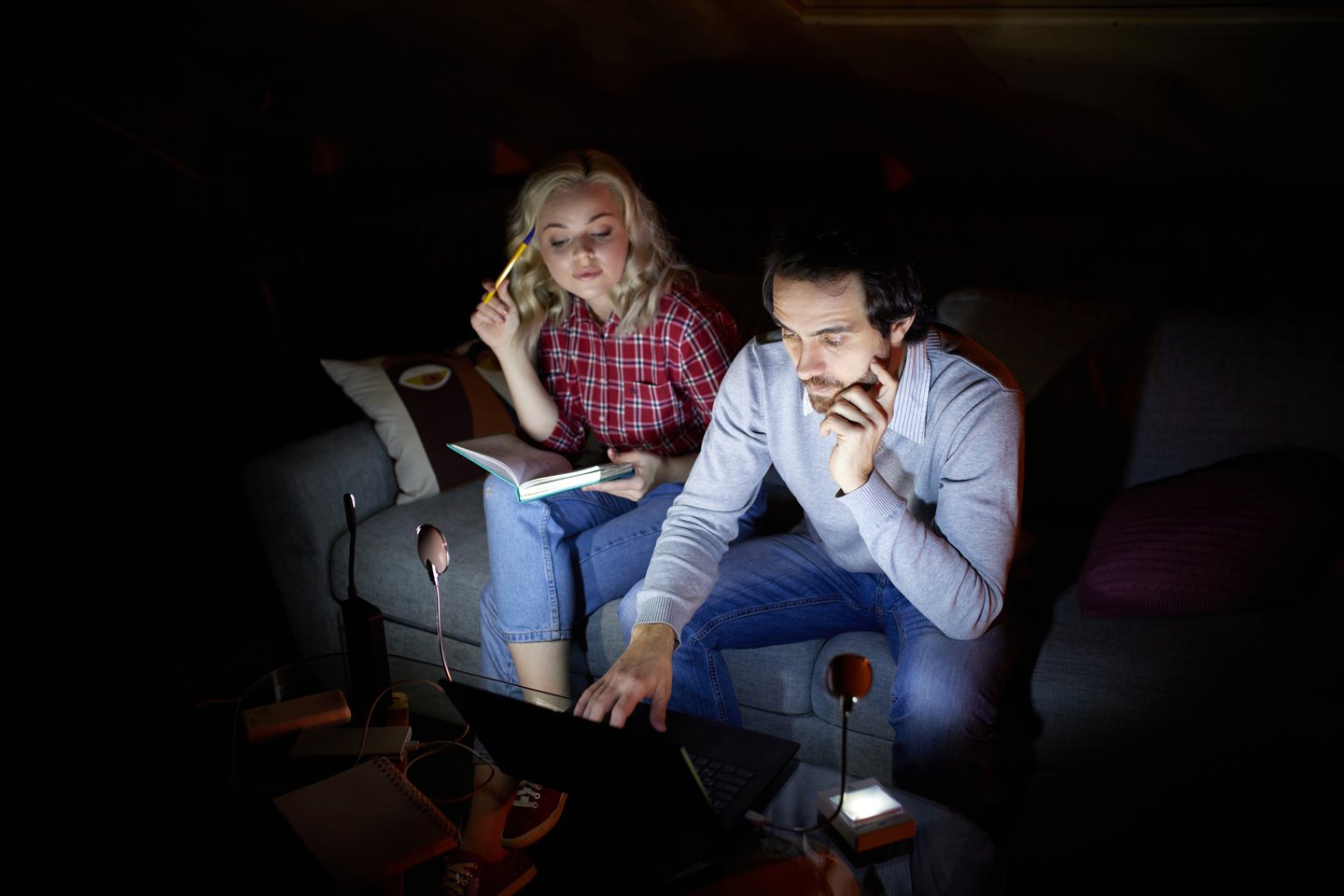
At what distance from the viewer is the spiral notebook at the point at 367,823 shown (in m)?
0.99

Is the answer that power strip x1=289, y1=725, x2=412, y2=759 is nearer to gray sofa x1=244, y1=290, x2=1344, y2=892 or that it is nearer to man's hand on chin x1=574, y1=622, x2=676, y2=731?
man's hand on chin x1=574, y1=622, x2=676, y2=731

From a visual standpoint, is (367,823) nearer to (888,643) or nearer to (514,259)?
(888,643)

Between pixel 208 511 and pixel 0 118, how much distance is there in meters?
1.17

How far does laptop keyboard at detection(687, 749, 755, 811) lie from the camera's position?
108 centimetres

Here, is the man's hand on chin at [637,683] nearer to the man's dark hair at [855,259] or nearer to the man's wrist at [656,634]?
the man's wrist at [656,634]

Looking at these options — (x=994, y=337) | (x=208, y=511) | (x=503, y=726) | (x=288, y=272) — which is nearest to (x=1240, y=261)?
(x=994, y=337)

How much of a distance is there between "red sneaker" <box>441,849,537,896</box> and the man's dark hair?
832 mm

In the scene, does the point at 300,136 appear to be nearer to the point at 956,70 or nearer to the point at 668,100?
the point at 668,100

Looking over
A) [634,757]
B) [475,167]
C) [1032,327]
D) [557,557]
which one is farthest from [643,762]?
[475,167]

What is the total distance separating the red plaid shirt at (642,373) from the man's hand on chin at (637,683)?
63 centimetres

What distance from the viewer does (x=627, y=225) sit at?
187 cm

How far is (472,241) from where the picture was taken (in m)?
3.07

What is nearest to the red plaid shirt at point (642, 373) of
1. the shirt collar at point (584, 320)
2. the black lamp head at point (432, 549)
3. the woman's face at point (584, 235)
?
the shirt collar at point (584, 320)

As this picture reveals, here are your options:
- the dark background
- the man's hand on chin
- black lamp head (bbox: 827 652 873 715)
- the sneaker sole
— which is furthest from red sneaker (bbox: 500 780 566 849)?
the dark background
